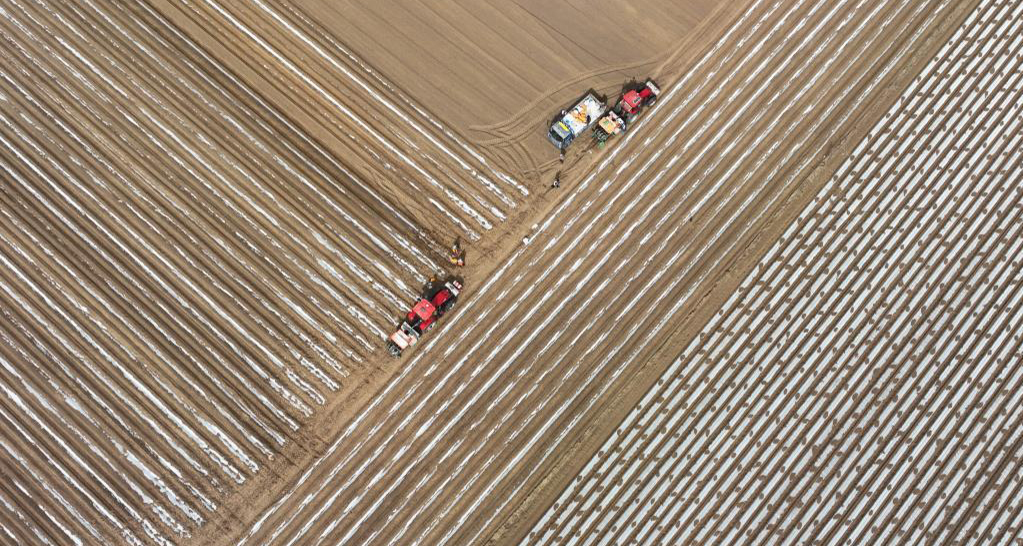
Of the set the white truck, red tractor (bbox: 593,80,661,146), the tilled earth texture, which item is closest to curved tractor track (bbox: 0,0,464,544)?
the tilled earth texture

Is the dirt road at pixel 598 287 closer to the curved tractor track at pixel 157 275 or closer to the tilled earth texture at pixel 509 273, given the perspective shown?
the tilled earth texture at pixel 509 273

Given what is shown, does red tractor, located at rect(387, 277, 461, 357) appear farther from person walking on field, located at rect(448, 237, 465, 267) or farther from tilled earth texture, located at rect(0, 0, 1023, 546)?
person walking on field, located at rect(448, 237, 465, 267)

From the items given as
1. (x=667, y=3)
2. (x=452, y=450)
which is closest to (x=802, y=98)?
(x=667, y=3)

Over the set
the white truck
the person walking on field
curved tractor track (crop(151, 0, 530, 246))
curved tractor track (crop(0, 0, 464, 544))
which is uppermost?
the white truck

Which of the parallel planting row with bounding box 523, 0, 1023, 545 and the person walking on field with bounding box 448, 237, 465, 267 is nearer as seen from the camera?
the parallel planting row with bounding box 523, 0, 1023, 545

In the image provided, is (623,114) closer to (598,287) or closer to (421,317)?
(598,287)

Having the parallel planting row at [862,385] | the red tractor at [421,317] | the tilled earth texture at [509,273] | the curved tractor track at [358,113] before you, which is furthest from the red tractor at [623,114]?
the red tractor at [421,317]
